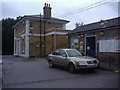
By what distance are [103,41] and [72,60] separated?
530 centimetres

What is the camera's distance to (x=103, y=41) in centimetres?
1350

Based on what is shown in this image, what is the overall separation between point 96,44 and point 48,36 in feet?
37.9

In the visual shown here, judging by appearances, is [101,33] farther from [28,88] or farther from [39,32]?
[39,32]

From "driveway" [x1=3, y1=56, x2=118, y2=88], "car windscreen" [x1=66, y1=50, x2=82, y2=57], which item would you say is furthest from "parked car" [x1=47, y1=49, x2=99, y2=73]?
"driveway" [x1=3, y1=56, x2=118, y2=88]

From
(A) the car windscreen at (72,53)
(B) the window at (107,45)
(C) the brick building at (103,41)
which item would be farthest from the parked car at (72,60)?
(B) the window at (107,45)

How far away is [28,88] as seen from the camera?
618 centimetres

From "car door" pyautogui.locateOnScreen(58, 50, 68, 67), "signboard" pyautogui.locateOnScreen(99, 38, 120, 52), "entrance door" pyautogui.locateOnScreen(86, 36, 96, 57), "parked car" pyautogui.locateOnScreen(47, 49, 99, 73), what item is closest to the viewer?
"parked car" pyautogui.locateOnScreen(47, 49, 99, 73)

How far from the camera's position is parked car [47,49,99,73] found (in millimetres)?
9125

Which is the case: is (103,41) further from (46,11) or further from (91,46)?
(46,11)

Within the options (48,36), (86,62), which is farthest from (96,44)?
(48,36)

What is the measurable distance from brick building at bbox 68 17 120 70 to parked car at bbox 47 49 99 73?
3056 mm

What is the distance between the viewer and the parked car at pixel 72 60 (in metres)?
9.12

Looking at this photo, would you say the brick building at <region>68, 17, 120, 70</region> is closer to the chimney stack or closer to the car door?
the car door

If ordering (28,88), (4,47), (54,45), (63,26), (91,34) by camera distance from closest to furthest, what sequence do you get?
(28,88)
(91,34)
(54,45)
(63,26)
(4,47)
